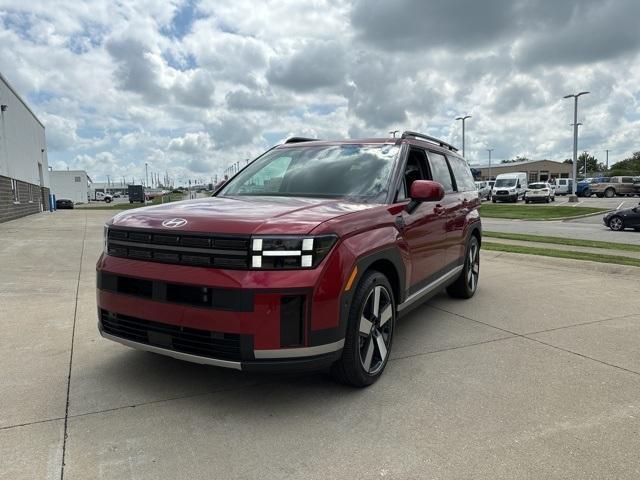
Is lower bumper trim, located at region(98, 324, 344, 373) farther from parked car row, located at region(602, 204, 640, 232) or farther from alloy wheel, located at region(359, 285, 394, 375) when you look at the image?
parked car row, located at region(602, 204, 640, 232)

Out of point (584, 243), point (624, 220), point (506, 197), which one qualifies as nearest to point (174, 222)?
point (584, 243)

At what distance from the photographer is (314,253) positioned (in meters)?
3.04

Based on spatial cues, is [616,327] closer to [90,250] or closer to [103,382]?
[103,382]

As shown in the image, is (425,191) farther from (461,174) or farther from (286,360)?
(461,174)

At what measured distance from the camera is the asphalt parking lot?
2.63 meters

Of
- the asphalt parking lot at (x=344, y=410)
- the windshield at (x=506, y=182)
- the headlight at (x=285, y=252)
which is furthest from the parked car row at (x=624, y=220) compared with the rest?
the windshield at (x=506, y=182)

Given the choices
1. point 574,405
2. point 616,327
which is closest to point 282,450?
point 574,405

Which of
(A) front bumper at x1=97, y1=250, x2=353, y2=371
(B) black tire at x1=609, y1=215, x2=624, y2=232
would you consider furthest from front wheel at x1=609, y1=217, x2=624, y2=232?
(A) front bumper at x1=97, y1=250, x2=353, y2=371

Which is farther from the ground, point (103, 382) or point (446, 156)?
point (446, 156)

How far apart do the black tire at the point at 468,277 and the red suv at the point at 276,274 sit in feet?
6.89

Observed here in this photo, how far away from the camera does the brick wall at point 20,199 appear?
23.0 m

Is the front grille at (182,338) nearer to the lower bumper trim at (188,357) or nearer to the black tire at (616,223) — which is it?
the lower bumper trim at (188,357)

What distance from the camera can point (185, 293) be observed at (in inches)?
121

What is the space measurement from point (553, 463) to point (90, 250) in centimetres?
1055
